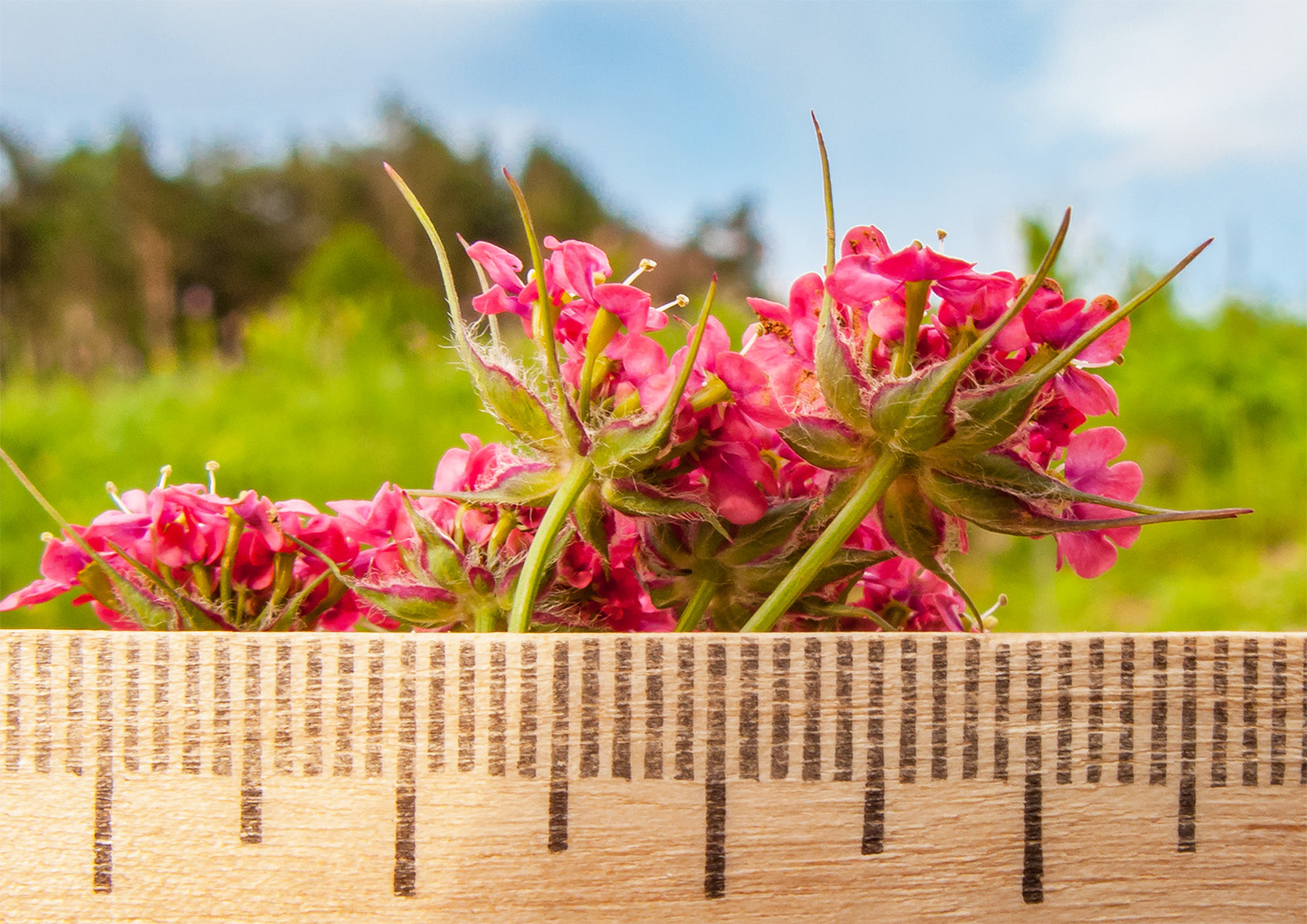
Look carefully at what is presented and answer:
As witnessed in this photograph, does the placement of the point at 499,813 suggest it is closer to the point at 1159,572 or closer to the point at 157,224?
the point at 1159,572

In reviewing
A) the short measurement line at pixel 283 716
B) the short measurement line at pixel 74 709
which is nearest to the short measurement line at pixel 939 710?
the short measurement line at pixel 283 716

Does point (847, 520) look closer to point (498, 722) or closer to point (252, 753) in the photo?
point (498, 722)

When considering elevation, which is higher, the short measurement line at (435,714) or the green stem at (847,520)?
the green stem at (847,520)

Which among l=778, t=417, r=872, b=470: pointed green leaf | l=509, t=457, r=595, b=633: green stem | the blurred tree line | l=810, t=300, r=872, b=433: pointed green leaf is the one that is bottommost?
l=509, t=457, r=595, b=633: green stem

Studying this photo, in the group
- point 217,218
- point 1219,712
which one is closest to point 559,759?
point 1219,712

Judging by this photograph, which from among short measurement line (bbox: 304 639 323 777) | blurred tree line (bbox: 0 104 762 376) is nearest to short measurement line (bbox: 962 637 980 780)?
short measurement line (bbox: 304 639 323 777)

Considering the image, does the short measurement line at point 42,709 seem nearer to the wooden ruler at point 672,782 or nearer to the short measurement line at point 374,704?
the wooden ruler at point 672,782

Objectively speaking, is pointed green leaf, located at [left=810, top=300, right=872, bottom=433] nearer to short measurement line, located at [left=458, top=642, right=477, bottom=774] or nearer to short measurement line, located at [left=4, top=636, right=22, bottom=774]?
short measurement line, located at [left=458, top=642, right=477, bottom=774]
